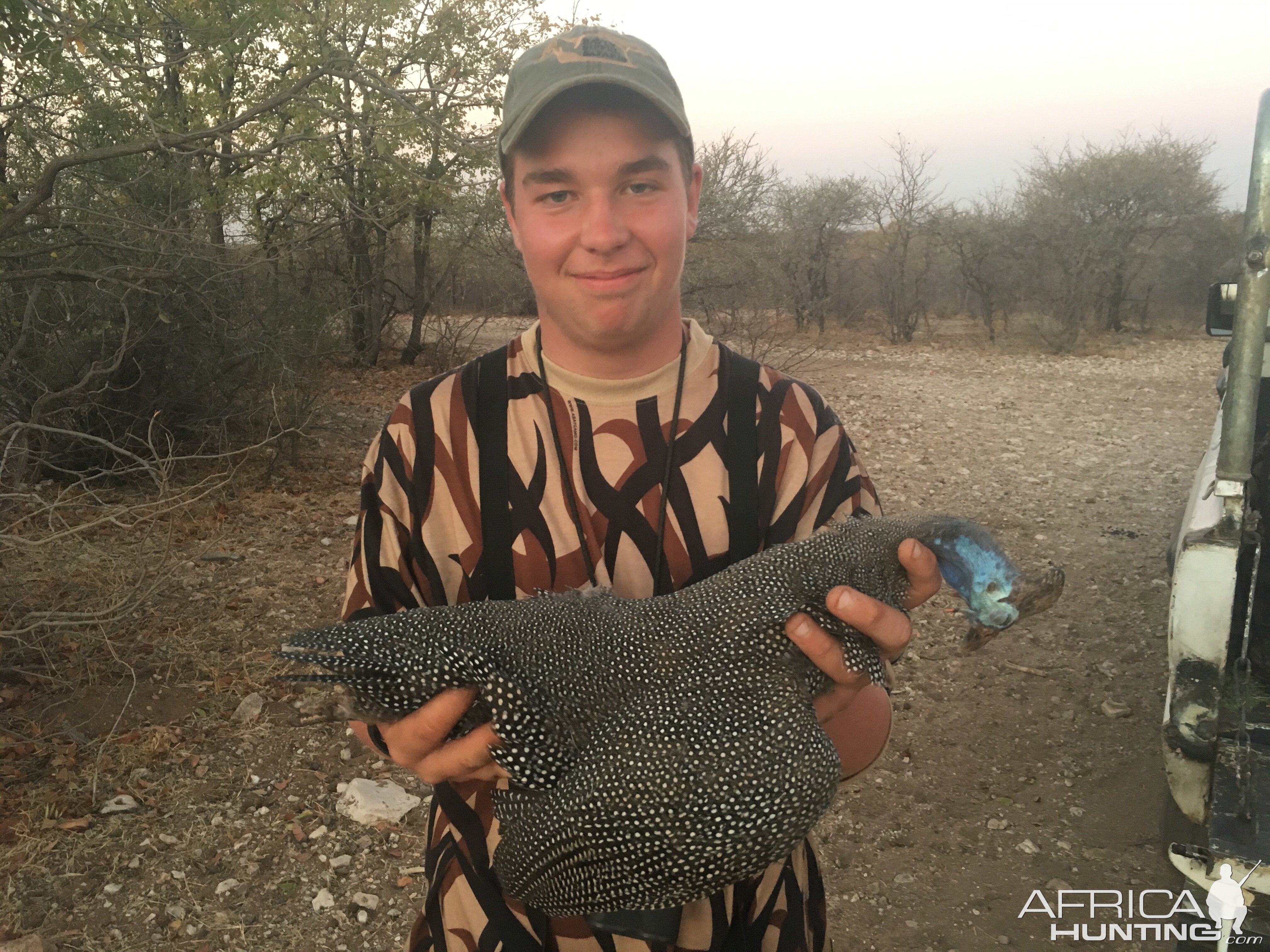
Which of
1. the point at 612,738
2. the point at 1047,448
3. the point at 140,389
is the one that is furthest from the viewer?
the point at 1047,448

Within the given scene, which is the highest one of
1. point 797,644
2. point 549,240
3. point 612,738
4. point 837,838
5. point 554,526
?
point 549,240

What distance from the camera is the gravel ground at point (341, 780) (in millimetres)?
3484

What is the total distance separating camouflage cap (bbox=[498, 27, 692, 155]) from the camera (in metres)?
1.71

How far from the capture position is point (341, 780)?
4348 millimetres

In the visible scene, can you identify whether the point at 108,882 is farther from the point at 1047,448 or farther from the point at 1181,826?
the point at 1047,448

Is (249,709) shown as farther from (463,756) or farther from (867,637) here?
(867,637)

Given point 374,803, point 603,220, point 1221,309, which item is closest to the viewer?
point 603,220

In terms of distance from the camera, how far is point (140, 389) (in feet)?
25.8

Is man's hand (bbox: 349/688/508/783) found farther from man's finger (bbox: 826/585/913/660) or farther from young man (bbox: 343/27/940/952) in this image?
man's finger (bbox: 826/585/913/660)

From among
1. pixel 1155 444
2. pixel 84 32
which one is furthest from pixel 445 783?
pixel 1155 444

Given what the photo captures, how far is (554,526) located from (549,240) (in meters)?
0.65

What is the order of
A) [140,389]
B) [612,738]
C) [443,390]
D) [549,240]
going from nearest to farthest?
[612,738] < [549,240] < [443,390] < [140,389]

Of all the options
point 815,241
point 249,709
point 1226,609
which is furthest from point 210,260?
point 815,241

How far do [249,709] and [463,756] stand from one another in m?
3.85
